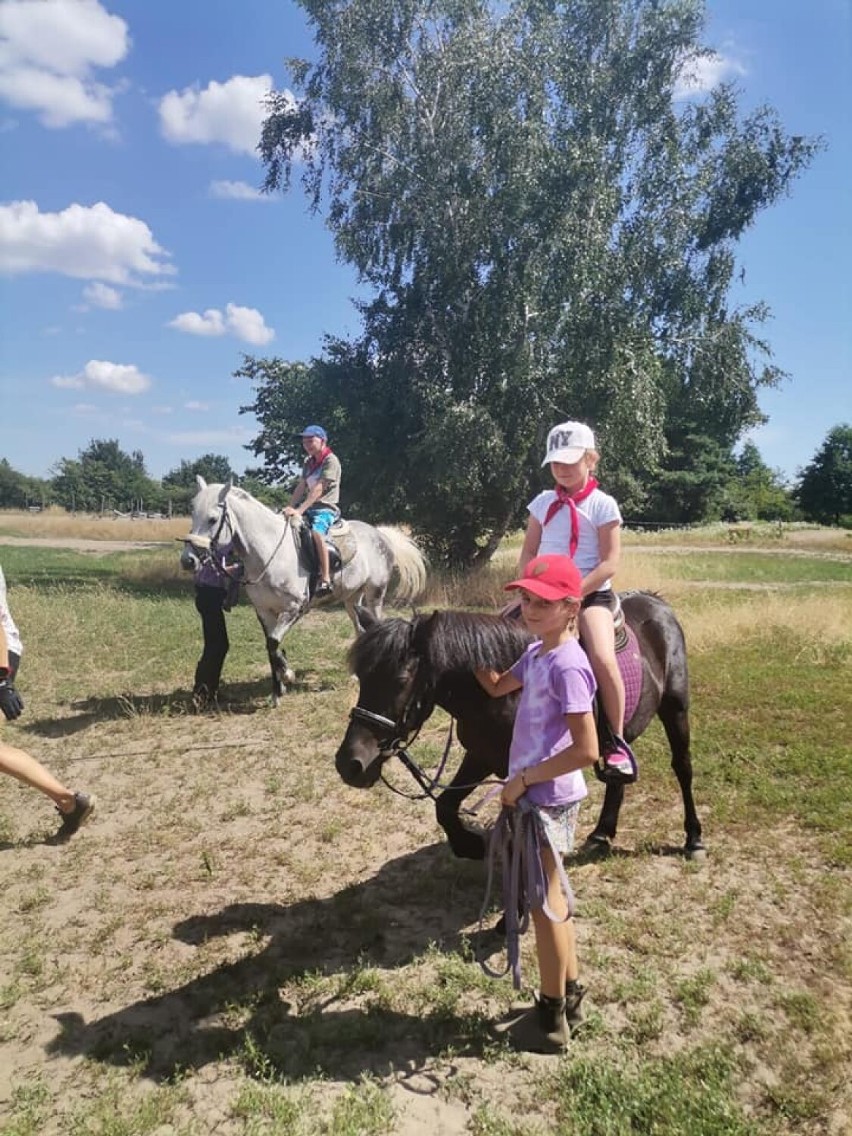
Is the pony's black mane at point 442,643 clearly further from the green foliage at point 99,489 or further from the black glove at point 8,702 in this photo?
the green foliage at point 99,489

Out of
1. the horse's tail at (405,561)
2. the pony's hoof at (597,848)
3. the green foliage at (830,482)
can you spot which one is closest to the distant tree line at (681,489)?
the green foliage at (830,482)

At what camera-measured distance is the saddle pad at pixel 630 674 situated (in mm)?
3566

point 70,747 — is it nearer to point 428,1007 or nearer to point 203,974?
point 203,974

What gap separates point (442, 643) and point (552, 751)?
726 millimetres

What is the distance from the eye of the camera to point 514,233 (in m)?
15.1

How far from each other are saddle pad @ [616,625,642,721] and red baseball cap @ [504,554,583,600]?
52.0 inches

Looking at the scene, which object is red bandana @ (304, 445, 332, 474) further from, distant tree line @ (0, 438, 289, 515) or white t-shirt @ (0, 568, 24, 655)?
distant tree line @ (0, 438, 289, 515)

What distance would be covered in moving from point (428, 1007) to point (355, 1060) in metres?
0.38

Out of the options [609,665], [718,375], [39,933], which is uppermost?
[718,375]

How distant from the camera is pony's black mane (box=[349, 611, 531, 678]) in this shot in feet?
9.46

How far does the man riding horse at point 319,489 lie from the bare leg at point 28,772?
13.2ft

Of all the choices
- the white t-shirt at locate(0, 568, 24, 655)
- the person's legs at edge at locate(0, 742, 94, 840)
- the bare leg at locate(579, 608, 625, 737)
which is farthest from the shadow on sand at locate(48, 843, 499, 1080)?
the white t-shirt at locate(0, 568, 24, 655)

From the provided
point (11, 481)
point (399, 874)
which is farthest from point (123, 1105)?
point (11, 481)

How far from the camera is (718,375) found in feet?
54.4
